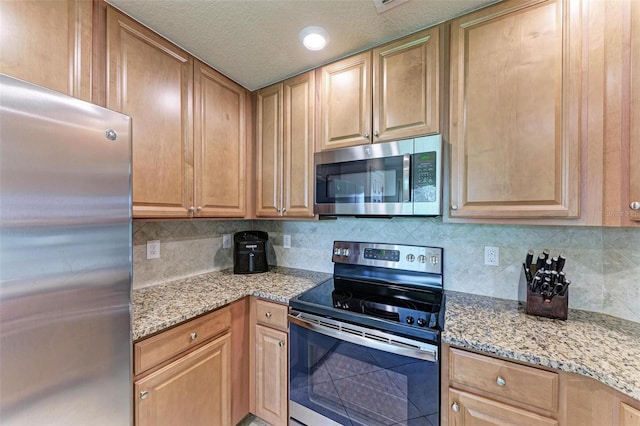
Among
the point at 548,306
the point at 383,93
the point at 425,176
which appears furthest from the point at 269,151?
the point at 548,306

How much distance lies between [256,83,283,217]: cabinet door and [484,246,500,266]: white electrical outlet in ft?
4.38

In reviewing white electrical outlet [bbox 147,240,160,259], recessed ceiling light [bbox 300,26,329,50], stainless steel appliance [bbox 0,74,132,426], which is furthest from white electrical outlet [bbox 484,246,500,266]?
white electrical outlet [bbox 147,240,160,259]

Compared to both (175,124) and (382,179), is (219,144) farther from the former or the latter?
(382,179)

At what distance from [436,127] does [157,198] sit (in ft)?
4.94

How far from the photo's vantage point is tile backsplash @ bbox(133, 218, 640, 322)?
1.21m

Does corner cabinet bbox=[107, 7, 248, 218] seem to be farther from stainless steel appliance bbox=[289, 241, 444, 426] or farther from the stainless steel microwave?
stainless steel appliance bbox=[289, 241, 444, 426]

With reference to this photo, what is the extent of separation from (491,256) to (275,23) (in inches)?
68.3

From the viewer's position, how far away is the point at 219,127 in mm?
1715

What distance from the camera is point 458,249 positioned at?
1.55 meters

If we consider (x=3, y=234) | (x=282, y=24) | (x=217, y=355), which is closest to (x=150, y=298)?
(x=217, y=355)

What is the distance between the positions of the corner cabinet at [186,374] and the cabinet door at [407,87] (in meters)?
1.42

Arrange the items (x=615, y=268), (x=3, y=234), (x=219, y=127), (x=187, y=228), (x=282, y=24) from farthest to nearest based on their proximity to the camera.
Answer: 1. (x=187, y=228)
2. (x=219, y=127)
3. (x=282, y=24)
4. (x=615, y=268)
5. (x=3, y=234)

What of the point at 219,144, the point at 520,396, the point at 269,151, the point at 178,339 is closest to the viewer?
the point at 520,396

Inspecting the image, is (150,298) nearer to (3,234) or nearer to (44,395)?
(44,395)
